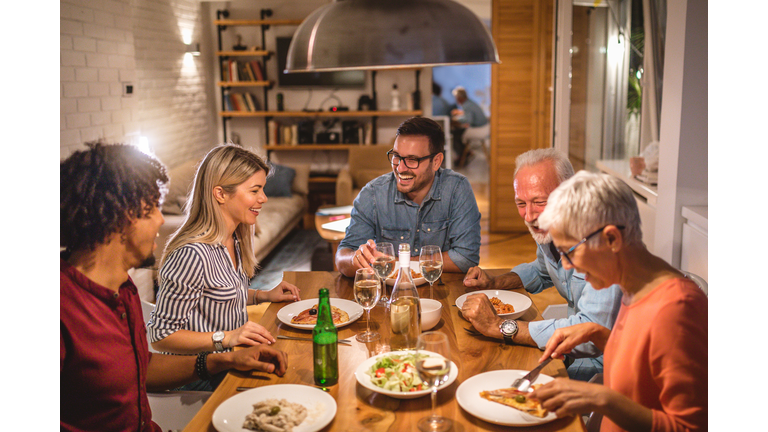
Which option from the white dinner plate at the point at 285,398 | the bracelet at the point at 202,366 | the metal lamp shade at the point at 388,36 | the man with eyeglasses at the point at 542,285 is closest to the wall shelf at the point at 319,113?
the man with eyeglasses at the point at 542,285

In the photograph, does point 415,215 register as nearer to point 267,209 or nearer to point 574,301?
point 574,301

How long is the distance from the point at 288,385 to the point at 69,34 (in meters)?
3.01

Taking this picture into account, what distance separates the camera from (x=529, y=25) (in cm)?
602

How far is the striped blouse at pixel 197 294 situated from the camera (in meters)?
1.73

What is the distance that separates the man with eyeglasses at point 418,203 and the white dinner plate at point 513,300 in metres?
0.47

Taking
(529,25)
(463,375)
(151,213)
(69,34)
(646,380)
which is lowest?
(463,375)

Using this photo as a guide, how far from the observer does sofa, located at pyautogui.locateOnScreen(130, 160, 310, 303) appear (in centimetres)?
438

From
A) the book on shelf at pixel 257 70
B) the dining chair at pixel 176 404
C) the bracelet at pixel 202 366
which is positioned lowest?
the dining chair at pixel 176 404

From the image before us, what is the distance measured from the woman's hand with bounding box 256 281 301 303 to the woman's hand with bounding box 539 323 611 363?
915 millimetres

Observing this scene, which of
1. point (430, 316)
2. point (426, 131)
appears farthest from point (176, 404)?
point (426, 131)

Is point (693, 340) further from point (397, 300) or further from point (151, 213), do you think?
point (151, 213)

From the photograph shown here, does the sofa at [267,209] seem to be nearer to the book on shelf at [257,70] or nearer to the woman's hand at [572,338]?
the book on shelf at [257,70]

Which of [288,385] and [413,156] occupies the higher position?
[413,156]
